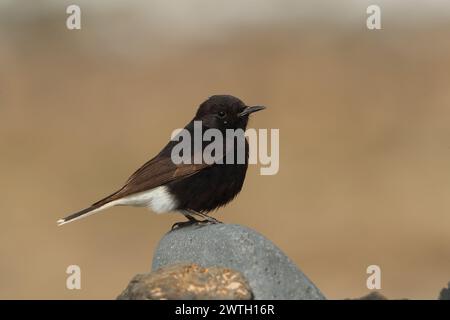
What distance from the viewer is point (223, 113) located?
364 inches

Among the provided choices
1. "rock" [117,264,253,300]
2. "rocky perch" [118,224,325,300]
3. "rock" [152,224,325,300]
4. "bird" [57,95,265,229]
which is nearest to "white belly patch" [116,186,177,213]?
"bird" [57,95,265,229]

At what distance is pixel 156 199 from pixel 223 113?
1.07 metres

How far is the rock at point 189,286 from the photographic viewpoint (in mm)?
6168

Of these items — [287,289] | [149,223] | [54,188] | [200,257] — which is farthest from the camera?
[54,188]

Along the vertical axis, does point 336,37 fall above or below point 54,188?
above

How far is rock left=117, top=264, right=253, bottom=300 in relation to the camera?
6.17 meters

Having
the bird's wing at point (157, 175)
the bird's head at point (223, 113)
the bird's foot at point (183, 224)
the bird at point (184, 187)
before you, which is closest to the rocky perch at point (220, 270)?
the bird's foot at point (183, 224)

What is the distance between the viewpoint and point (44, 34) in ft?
98.7

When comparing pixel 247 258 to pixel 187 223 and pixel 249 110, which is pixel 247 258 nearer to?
pixel 187 223

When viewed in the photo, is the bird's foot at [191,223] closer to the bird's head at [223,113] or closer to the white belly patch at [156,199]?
the white belly patch at [156,199]

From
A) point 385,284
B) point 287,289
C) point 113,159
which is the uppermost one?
point 113,159
